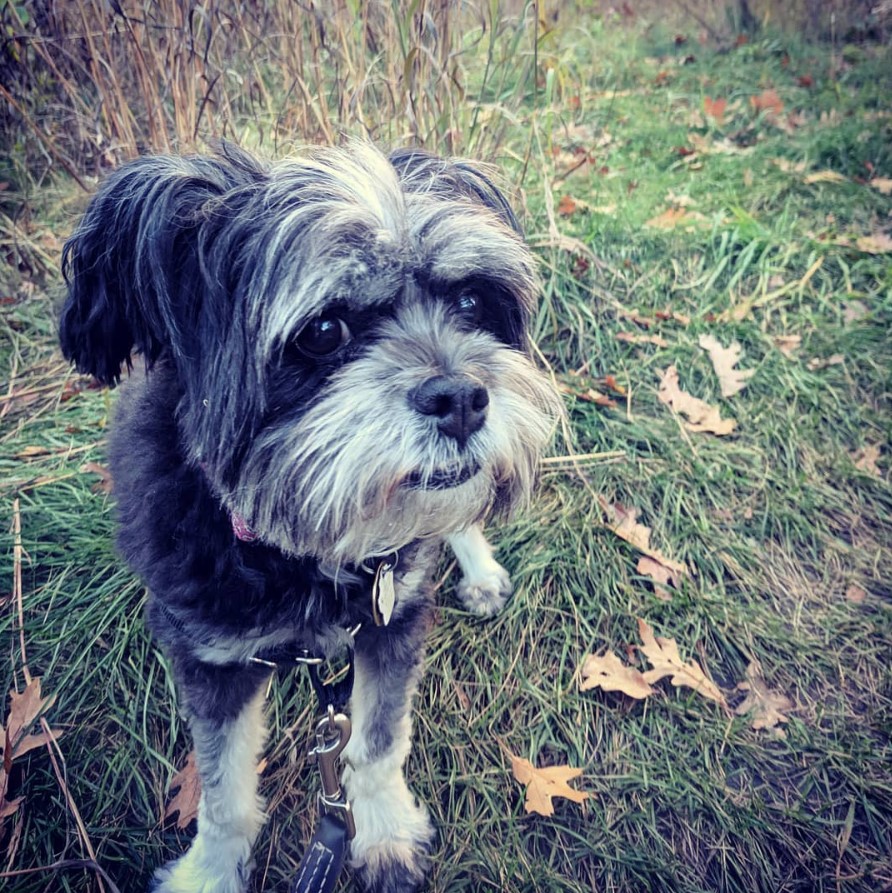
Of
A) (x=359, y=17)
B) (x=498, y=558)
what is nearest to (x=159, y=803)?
(x=498, y=558)

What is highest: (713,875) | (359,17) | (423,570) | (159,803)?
(359,17)

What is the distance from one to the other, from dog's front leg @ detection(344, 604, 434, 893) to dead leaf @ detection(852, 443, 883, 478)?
2.59 m

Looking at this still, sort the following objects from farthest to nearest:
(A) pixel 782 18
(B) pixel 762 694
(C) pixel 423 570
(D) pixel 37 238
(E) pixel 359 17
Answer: (A) pixel 782 18, (D) pixel 37 238, (E) pixel 359 17, (B) pixel 762 694, (C) pixel 423 570

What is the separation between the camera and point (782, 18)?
28.2 feet

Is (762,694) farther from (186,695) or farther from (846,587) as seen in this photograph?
(186,695)

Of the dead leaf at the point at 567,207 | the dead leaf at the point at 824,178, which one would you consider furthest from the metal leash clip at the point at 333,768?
the dead leaf at the point at 824,178

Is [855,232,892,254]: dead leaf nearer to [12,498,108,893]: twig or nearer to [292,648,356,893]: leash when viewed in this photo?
[292,648,356,893]: leash

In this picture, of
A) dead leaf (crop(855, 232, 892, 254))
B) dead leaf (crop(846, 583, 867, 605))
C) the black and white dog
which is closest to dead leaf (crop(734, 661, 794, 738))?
dead leaf (crop(846, 583, 867, 605))

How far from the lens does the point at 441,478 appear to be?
1.56 meters

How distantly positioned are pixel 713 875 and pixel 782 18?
10.2 meters

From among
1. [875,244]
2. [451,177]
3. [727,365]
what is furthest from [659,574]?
[875,244]

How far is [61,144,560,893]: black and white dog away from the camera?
5.03ft

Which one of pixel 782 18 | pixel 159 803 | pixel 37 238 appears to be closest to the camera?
pixel 159 803

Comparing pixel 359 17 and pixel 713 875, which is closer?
pixel 713 875
